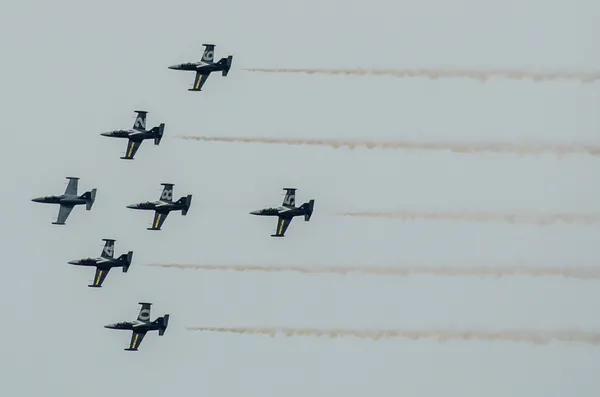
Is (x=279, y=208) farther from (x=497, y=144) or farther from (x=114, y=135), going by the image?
(x=497, y=144)

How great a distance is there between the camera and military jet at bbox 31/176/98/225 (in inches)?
3784

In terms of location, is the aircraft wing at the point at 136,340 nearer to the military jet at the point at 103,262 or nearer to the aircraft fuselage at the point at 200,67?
the military jet at the point at 103,262

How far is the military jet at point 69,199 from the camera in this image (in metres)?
96.1

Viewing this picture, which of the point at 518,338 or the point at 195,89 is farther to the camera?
the point at 195,89

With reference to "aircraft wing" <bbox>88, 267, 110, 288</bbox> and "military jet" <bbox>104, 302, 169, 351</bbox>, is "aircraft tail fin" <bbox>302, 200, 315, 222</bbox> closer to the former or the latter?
"military jet" <bbox>104, 302, 169, 351</bbox>

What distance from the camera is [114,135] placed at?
97062 millimetres

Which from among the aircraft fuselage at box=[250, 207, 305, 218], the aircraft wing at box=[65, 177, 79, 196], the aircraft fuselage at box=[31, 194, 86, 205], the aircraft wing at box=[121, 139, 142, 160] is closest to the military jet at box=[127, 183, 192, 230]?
the aircraft wing at box=[121, 139, 142, 160]

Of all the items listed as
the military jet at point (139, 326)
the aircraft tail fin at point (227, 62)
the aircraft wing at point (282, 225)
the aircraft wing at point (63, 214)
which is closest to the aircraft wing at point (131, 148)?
the aircraft wing at point (63, 214)

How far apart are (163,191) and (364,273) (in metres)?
18.7

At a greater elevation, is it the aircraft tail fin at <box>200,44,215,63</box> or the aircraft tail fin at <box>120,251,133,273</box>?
the aircraft tail fin at <box>200,44,215,63</box>


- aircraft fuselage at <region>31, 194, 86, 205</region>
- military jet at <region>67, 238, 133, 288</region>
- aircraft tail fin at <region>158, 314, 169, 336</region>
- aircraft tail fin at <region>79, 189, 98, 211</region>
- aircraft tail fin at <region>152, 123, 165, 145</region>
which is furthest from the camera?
aircraft fuselage at <region>31, 194, 86, 205</region>

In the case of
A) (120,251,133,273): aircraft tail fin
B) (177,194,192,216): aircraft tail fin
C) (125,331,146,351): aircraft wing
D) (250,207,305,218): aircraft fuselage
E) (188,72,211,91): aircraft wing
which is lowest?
(125,331,146,351): aircraft wing

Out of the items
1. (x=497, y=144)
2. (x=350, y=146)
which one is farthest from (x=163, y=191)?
(x=497, y=144)

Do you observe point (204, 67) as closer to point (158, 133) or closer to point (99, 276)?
→ point (158, 133)
